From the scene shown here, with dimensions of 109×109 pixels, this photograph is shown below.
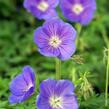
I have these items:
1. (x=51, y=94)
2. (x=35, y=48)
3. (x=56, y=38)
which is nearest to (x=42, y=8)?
(x=35, y=48)

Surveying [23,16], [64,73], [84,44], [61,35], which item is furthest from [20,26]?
[61,35]

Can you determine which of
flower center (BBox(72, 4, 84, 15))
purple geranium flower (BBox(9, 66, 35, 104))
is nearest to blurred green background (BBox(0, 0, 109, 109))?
flower center (BBox(72, 4, 84, 15))

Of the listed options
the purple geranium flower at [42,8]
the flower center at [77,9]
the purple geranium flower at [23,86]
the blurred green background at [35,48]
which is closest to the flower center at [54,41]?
the purple geranium flower at [23,86]

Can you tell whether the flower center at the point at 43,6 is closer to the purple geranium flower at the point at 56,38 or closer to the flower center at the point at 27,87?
the purple geranium flower at the point at 56,38

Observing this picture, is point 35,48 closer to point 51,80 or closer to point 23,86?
point 23,86

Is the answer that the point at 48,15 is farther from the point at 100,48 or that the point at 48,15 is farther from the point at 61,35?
the point at 100,48

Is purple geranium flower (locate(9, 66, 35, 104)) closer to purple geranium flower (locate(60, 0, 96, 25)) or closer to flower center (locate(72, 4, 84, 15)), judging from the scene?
purple geranium flower (locate(60, 0, 96, 25))

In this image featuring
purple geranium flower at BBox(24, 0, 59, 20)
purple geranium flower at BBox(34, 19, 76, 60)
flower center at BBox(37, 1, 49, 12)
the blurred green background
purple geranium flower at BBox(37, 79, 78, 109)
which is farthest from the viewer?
the blurred green background
